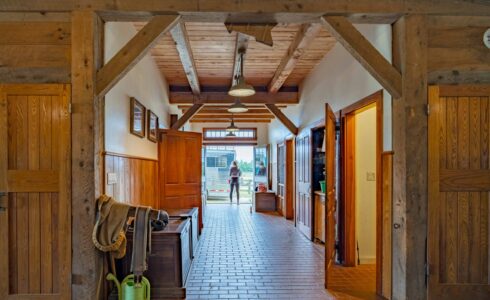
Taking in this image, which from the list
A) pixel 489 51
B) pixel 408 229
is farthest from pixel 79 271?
pixel 489 51

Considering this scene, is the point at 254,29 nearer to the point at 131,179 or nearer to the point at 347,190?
the point at 131,179

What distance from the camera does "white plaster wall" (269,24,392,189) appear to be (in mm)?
3172

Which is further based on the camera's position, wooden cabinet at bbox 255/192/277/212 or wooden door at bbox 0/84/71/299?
wooden cabinet at bbox 255/192/277/212

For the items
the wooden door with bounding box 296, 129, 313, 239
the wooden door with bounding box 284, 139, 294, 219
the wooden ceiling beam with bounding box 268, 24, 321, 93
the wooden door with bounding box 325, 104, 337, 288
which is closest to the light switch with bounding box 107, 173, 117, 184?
the wooden door with bounding box 325, 104, 337, 288

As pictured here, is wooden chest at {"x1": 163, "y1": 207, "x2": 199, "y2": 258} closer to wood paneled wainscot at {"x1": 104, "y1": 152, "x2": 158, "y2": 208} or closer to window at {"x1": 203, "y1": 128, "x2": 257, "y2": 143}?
wood paneled wainscot at {"x1": 104, "y1": 152, "x2": 158, "y2": 208}

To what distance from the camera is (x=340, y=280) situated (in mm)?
3822

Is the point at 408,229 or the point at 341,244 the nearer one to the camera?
the point at 408,229

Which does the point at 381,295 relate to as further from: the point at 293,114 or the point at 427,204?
the point at 293,114

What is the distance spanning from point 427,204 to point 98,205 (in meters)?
2.65

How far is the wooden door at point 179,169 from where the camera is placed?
5.70 meters

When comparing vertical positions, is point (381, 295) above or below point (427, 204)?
below

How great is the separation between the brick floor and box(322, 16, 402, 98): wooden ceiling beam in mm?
2170

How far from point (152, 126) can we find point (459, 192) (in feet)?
13.5

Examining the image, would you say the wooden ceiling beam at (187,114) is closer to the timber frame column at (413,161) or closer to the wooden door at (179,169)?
the wooden door at (179,169)
